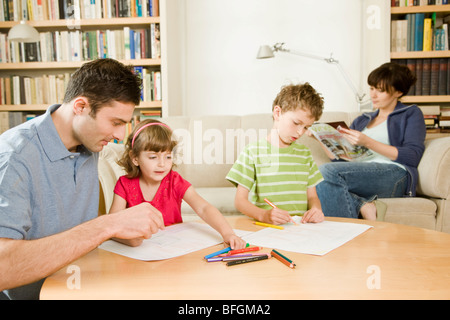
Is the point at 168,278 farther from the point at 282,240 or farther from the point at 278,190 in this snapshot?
the point at 278,190

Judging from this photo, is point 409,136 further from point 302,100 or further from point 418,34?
point 418,34

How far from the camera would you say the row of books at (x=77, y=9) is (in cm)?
287

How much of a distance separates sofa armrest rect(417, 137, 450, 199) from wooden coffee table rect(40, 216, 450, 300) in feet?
3.83

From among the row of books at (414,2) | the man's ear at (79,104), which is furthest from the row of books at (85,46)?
the man's ear at (79,104)

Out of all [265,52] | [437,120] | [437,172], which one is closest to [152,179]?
[437,172]

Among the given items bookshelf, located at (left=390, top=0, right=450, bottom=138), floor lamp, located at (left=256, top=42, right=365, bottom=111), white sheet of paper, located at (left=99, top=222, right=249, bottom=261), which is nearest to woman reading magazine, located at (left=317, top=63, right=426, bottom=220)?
floor lamp, located at (left=256, top=42, right=365, bottom=111)

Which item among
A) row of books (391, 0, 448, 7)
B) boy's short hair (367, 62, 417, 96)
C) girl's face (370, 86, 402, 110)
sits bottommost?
girl's face (370, 86, 402, 110)

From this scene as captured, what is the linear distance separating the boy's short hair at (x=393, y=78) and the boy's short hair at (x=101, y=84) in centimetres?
161

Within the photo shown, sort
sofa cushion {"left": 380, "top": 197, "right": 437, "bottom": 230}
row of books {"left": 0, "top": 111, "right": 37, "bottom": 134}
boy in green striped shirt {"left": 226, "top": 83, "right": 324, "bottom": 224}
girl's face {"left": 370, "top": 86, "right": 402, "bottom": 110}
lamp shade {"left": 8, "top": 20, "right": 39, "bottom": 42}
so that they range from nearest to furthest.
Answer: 1. boy in green striped shirt {"left": 226, "top": 83, "right": 324, "bottom": 224}
2. sofa cushion {"left": 380, "top": 197, "right": 437, "bottom": 230}
3. girl's face {"left": 370, "top": 86, "right": 402, "bottom": 110}
4. lamp shade {"left": 8, "top": 20, "right": 39, "bottom": 42}
5. row of books {"left": 0, "top": 111, "right": 37, "bottom": 134}

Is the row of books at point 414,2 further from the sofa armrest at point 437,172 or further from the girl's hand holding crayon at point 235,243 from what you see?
the girl's hand holding crayon at point 235,243

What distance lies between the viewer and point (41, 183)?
80cm

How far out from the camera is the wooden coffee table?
57cm

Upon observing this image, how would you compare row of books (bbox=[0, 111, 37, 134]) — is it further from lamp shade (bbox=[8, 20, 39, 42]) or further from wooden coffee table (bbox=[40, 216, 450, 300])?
wooden coffee table (bbox=[40, 216, 450, 300])
